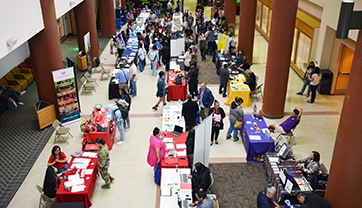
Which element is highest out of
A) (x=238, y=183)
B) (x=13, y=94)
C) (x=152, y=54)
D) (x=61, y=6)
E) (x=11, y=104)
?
(x=61, y=6)

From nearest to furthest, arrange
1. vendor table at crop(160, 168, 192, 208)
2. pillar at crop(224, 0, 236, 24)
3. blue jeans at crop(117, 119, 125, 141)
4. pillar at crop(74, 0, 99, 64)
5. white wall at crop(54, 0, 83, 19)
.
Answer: vendor table at crop(160, 168, 192, 208), blue jeans at crop(117, 119, 125, 141), white wall at crop(54, 0, 83, 19), pillar at crop(74, 0, 99, 64), pillar at crop(224, 0, 236, 24)

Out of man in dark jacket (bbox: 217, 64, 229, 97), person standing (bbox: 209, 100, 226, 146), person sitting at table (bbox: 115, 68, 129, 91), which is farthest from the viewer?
man in dark jacket (bbox: 217, 64, 229, 97)

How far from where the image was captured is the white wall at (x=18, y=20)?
8.28m

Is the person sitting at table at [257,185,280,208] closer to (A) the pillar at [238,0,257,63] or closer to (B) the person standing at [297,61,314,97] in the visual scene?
(B) the person standing at [297,61,314,97]

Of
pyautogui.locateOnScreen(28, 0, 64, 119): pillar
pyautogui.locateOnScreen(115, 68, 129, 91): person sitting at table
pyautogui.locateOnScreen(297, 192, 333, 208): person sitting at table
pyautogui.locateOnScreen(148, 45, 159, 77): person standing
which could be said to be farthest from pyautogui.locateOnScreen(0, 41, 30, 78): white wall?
pyautogui.locateOnScreen(297, 192, 333, 208): person sitting at table

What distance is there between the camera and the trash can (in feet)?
44.8

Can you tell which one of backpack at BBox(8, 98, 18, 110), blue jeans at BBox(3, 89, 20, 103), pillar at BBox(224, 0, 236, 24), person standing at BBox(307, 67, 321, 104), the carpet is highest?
pillar at BBox(224, 0, 236, 24)

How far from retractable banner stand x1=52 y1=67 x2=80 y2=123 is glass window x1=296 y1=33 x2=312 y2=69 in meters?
10.4

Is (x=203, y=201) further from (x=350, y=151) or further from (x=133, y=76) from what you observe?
(x=133, y=76)

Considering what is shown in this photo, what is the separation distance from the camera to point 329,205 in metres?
6.94

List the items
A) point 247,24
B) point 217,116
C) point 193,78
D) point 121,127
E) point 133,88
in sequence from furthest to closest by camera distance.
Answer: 1. point 247,24
2. point 133,88
3. point 193,78
4. point 121,127
5. point 217,116

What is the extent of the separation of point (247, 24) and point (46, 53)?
33.6 feet

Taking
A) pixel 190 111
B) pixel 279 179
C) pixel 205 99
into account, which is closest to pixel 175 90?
pixel 205 99

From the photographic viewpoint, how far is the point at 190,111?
36.1 ft
